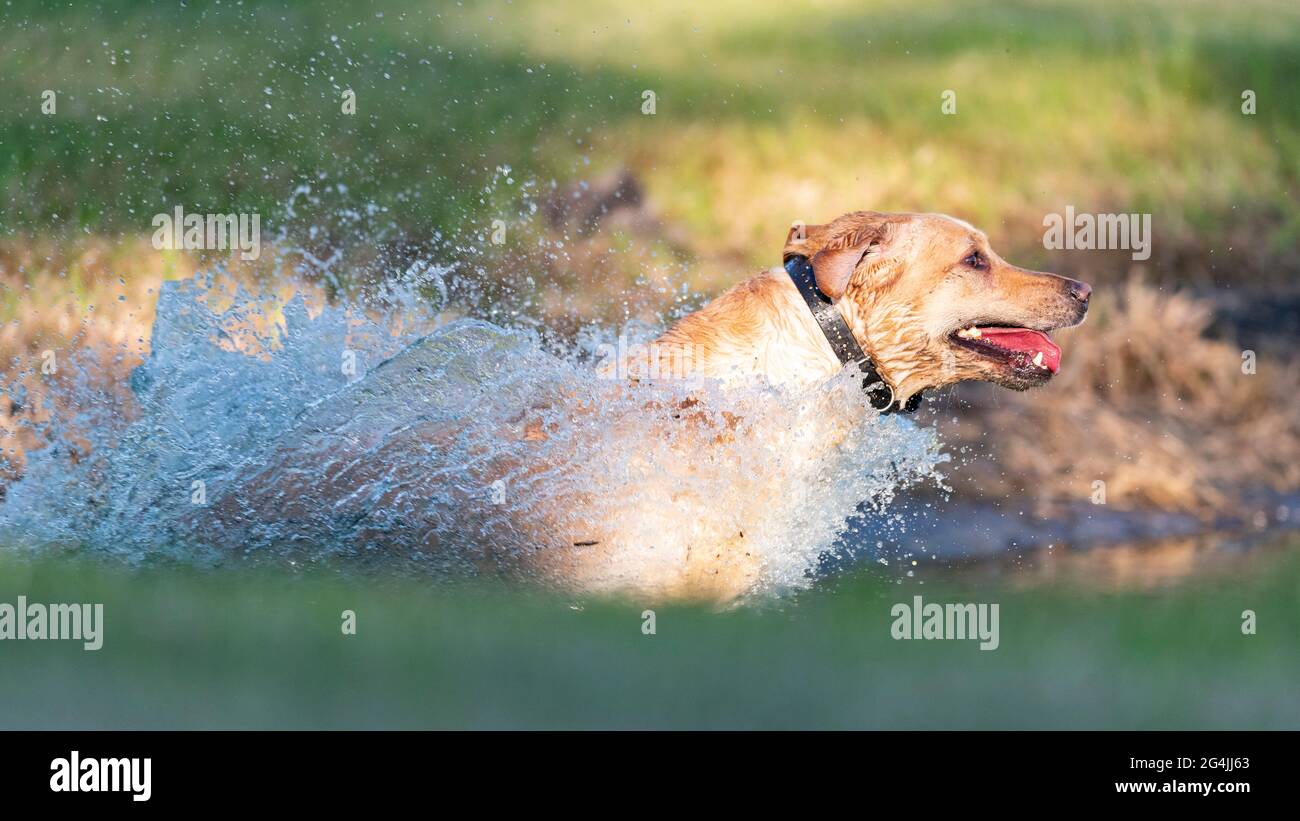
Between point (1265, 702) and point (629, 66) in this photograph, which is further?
point (629, 66)

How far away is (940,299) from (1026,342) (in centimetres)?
31

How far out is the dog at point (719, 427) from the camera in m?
4.49

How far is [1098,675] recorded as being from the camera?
499 cm

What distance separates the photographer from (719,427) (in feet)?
14.7

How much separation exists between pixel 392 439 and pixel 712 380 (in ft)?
3.53

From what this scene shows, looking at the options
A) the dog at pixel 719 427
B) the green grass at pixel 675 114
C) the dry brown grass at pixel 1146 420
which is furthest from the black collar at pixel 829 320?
the green grass at pixel 675 114

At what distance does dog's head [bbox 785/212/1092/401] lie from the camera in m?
4.53

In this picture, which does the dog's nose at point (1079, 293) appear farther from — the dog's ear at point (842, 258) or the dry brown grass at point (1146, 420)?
the dry brown grass at point (1146, 420)

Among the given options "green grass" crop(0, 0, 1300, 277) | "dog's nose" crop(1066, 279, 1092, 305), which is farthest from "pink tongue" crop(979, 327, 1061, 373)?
"green grass" crop(0, 0, 1300, 277)

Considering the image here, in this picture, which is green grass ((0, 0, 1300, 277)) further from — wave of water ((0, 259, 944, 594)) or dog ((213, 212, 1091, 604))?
dog ((213, 212, 1091, 604))

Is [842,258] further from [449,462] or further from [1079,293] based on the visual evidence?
[449,462]

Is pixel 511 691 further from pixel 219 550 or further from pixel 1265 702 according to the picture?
pixel 1265 702

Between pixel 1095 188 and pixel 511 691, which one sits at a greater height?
pixel 1095 188

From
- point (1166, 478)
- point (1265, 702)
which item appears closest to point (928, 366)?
point (1265, 702)
